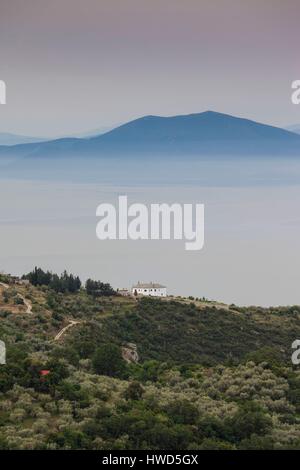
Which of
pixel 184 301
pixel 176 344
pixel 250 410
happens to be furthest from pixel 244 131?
pixel 250 410

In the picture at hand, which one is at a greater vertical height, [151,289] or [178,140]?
[178,140]

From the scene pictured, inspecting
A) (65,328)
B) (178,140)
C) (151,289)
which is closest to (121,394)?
(65,328)

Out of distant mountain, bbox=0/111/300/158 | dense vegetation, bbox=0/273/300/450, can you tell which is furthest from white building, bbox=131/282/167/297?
distant mountain, bbox=0/111/300/158

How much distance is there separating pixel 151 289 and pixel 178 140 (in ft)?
382

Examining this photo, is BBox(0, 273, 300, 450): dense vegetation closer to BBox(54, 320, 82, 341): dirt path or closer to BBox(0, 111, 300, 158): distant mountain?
BBox(54, 320, 82, 341): dirt path

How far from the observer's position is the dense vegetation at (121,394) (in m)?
29.2

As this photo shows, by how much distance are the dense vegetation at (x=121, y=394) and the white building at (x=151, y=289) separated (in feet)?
61.4

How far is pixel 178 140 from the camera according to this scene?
190000 millimetres

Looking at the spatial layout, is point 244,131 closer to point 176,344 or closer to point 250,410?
point 176,344

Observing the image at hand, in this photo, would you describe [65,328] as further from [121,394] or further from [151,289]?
[151,289]

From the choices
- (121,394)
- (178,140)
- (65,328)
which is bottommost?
(121,394)

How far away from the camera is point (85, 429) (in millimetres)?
29359

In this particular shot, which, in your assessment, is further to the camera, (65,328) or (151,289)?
(151,289)

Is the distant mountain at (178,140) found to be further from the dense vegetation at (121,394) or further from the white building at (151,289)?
the dense vegetation at (121,394)
